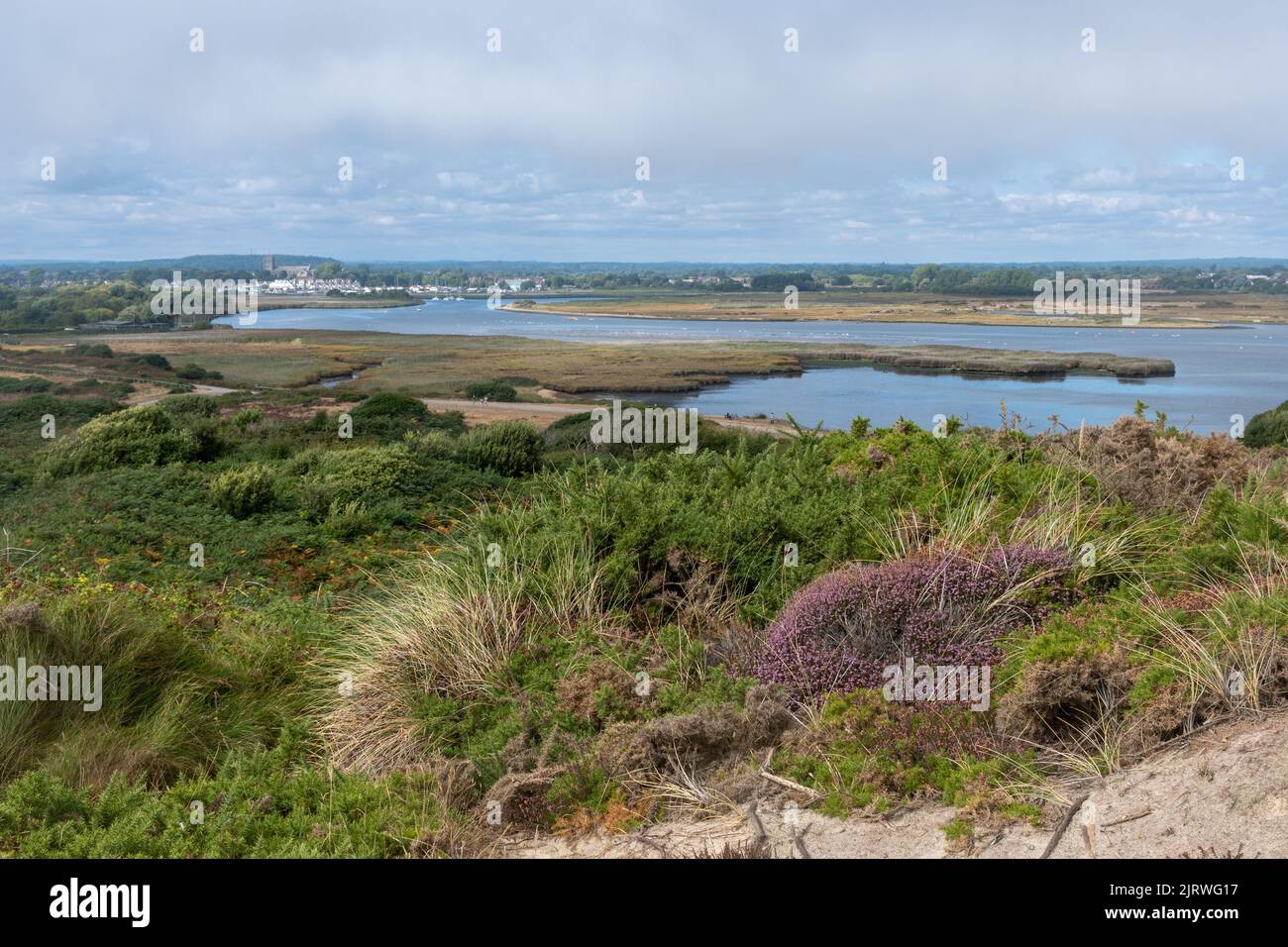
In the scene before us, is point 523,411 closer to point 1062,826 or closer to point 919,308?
point 1062,826

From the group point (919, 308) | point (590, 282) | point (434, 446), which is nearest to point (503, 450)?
point (434, 446)

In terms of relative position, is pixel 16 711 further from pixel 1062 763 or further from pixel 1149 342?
pixel 1149 342

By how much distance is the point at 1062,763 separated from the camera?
4.67 m

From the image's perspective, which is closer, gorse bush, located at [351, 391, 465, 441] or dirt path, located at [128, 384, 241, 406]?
gorse bush, located at [351, 391, 465, 441]

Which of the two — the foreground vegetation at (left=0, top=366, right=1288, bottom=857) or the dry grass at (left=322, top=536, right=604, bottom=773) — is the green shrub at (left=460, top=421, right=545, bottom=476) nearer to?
the foreground vegetation at (left=0, top=366, right=1288, bottom=857)

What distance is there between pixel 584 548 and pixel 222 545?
21.7 ft

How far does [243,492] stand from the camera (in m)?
14.2

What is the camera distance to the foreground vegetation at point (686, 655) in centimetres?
470

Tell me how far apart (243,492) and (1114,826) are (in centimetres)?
1241

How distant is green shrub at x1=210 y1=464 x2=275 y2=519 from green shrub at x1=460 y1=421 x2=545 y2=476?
3.96 m

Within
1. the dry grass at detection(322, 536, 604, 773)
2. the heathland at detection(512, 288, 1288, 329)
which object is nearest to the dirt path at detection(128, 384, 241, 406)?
the dry grass at detection(322, 536, 604, 773)

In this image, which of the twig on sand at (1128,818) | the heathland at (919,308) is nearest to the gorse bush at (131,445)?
the twig on sand at (1128,818)

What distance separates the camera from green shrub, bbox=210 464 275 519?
14.0m

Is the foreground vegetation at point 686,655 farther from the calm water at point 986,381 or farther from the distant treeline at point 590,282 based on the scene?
the distant treeline at point 590,282
